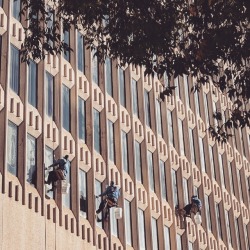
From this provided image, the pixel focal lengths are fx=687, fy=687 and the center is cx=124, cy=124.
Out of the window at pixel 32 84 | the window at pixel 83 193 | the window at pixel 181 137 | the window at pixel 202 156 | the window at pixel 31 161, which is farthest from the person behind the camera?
the window at pixel 202 156

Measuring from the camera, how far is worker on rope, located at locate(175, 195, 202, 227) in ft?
108

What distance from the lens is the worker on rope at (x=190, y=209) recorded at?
3284 centimetres

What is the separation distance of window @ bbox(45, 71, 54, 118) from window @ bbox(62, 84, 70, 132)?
0.79 metres

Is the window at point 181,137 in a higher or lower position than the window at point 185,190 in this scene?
higher

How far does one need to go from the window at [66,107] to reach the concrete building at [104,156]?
0.05 meters

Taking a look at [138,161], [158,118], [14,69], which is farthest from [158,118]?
[14,69]

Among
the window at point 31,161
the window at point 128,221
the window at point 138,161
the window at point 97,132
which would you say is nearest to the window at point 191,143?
the window at point 138,161

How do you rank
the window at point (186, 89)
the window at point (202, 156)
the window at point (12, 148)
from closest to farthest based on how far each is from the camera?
the window at point (12, 148)
the window at point (202, 156)
the window at point (186, 89)

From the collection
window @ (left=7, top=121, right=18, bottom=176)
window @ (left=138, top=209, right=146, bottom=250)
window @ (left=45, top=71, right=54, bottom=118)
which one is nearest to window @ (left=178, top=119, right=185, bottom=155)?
window @ (left=138, top=209, right=146, bottom=250)

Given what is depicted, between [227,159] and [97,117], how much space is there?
530 inches

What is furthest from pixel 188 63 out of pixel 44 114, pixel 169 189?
pixel 169 189

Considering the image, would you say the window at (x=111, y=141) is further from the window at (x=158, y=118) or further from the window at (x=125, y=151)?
the window at (x=158, y=118)

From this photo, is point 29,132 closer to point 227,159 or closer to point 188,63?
point 188,63

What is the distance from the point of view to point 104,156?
28422mm
